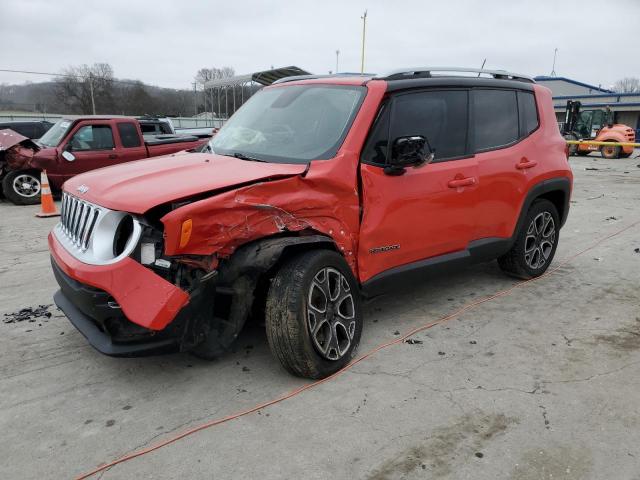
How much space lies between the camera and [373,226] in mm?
3543

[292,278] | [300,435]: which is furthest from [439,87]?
[300,435]

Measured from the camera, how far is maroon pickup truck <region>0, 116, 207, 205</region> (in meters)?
10.1

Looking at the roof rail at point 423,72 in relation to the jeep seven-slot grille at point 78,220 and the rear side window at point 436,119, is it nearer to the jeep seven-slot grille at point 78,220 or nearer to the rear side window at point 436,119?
the rear side window at point 436,119

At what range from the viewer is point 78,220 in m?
3.24

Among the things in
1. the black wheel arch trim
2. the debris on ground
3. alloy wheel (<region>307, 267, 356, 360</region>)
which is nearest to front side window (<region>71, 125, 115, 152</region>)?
the debris on ground

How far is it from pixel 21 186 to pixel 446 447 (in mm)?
10257

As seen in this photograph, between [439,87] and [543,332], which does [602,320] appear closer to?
[543,332]

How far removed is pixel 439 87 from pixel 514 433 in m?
2.59

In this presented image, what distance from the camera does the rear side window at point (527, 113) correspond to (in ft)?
15.9

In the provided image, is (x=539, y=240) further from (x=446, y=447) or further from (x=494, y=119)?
(x=446, y=447)

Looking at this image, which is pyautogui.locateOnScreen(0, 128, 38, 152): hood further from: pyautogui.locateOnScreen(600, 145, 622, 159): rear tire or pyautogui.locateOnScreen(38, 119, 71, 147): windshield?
pyautogui.locateOnScreen(600, 145, 622, 159): rear tire

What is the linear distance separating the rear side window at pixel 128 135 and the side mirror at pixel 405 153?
8.62 metres

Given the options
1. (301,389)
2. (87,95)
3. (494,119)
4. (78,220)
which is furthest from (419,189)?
(87,95)

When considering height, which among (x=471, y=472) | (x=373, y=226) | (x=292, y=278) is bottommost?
(x=471, y=472)
